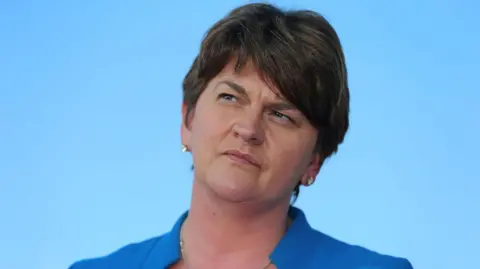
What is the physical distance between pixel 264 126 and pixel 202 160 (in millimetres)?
143

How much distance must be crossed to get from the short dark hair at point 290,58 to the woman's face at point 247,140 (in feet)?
0.09

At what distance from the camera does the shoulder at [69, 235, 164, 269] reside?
6.30ft

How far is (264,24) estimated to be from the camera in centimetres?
174

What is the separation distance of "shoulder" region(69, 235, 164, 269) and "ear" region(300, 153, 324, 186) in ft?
1.30

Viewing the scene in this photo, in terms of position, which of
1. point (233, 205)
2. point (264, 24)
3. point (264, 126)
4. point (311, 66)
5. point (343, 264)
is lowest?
point (343, 264)

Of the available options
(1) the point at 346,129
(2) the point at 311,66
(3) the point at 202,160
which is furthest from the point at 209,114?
(1) the point at 346,129

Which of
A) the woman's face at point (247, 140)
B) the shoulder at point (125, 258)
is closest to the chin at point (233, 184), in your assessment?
the woman's face at point (247, 140)

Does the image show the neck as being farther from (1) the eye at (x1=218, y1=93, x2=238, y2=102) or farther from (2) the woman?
(1) the eye at (x1=218, y1=93, x2=238, y2=102)

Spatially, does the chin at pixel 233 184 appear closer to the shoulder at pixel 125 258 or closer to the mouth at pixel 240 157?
the mouth at pixel 240 157

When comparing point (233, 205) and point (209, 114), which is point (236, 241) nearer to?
point (233, 205)

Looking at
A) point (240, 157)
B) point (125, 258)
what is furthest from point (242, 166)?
point (125, 258)

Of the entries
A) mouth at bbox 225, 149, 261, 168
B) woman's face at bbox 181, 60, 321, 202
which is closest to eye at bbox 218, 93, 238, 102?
woman's face at bbox 181, 60, 321, 202

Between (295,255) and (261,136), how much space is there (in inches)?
12.4

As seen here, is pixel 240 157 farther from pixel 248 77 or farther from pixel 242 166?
pixel 248 77
